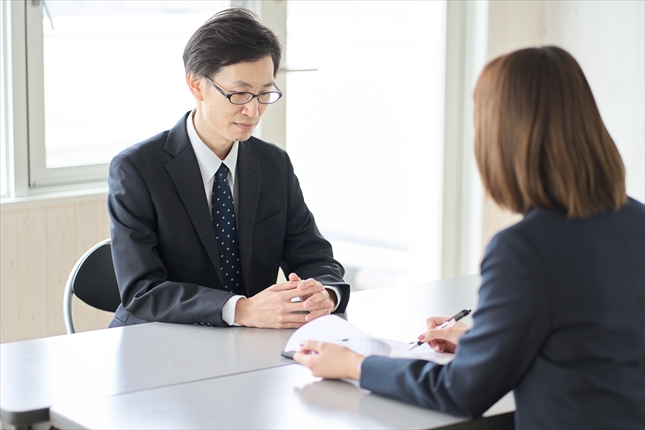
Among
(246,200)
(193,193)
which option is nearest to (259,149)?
(246,200)

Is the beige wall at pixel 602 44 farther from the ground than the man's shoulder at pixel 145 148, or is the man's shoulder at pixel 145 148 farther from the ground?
the beige wall at pixel 602 44

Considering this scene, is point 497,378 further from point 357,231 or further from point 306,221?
point 357,231

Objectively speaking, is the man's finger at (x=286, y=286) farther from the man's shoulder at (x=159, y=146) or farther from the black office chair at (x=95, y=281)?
the black office chair at (x=95, y=281)

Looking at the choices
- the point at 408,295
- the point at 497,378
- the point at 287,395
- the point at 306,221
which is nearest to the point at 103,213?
the point at 306,221

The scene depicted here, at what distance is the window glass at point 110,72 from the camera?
122 inches

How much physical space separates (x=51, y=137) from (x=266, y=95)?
1.32 meters

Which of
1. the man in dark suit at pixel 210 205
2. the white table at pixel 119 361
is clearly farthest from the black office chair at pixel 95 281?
the white table at pixel 119 361

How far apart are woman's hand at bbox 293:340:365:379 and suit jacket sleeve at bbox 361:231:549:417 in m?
0.18

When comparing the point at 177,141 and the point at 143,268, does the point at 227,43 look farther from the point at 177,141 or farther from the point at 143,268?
the point at 143,268

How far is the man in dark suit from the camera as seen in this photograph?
6.42 feet

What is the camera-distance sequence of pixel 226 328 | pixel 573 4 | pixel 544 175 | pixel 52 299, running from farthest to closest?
pixel 573 4 → pixel 52 299 → pixel 226 328 → pixel 544 175

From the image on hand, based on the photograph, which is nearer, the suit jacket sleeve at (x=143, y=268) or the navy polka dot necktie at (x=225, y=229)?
the suit jacket sleeve at (x=143, y=268)

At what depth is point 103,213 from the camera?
3.14 m

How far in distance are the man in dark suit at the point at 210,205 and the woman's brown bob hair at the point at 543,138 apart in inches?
29.5
